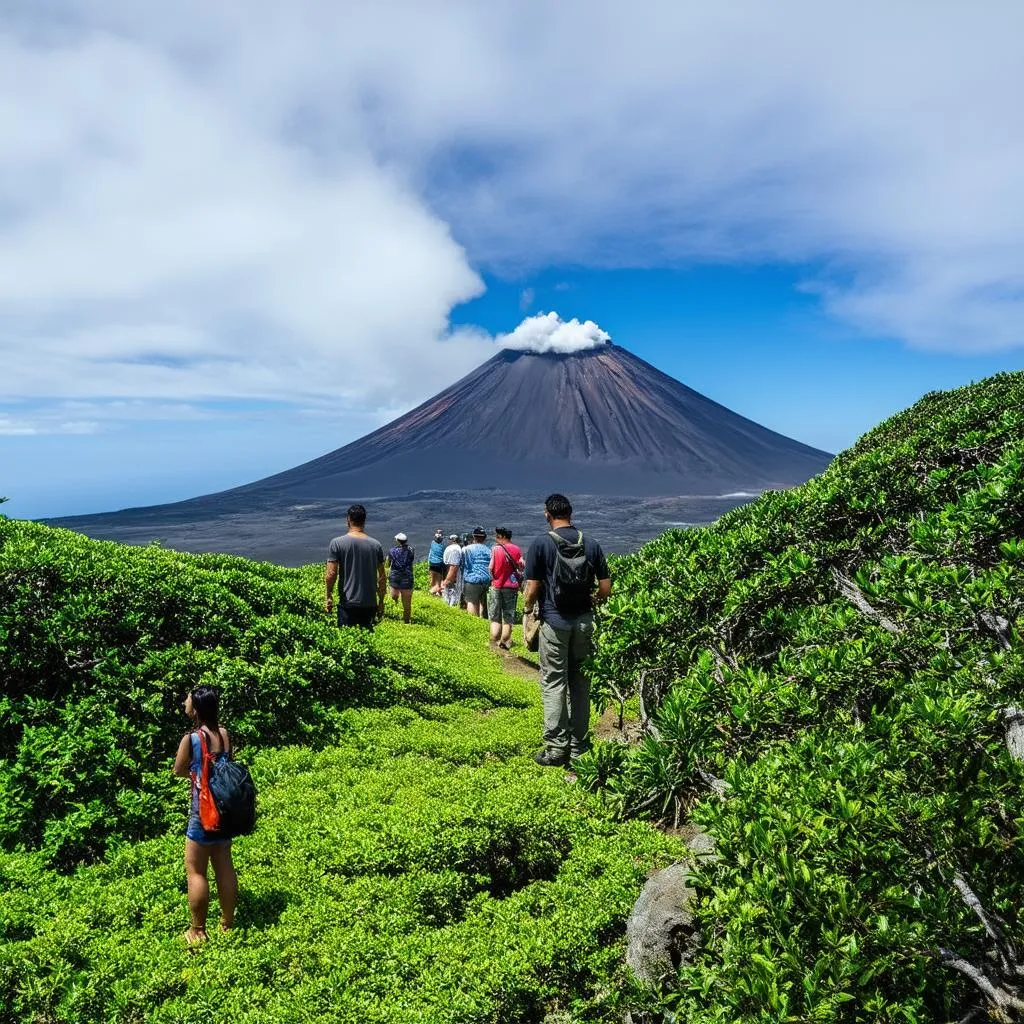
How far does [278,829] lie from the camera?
602cm

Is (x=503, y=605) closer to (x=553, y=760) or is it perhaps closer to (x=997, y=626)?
(x=553, y=760)

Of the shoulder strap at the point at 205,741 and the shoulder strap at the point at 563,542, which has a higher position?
the shoulder strap at the point at 563,542

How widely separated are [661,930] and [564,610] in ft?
10.6

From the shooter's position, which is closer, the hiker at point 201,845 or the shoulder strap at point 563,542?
the hiker at point 201,845

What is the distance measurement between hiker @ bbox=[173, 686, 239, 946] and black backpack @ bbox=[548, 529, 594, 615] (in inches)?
136

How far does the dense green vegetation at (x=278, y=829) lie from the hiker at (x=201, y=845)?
163 millimetres

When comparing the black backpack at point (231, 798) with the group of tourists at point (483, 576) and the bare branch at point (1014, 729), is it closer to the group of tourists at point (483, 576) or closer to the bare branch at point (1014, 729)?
the bare branch at point (1014, 729)

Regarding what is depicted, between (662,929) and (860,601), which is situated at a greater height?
(860,601)

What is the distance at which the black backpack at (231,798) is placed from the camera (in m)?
4.63

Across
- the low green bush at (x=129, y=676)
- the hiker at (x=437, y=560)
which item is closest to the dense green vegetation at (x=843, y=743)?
the low green bush at (x=129, y=676)

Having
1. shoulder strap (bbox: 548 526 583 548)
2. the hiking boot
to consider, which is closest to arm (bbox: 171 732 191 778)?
shoulder strap (bbox: 548 526 583 548)

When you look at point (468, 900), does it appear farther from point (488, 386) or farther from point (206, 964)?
point (488, 386)

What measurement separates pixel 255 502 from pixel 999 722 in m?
124

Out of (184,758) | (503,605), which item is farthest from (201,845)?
(503,605)
